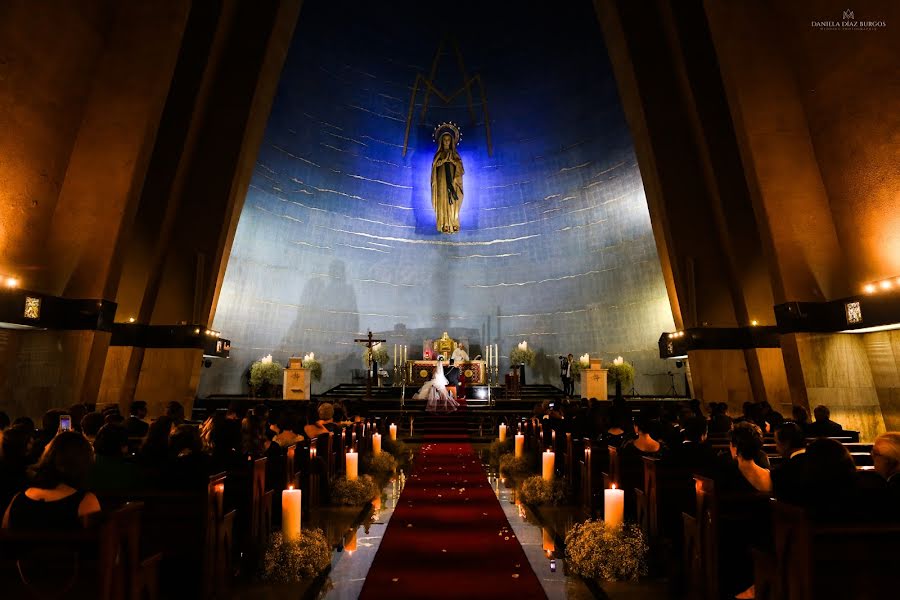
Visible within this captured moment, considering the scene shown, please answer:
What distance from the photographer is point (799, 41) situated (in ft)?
34.8

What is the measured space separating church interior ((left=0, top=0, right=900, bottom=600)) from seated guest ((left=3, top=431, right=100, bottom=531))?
15mm

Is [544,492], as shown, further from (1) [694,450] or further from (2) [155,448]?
(2) [155,448]

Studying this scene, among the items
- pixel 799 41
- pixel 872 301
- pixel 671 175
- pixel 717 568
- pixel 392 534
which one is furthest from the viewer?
pixel 671 175

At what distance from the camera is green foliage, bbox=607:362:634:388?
61.1 ft

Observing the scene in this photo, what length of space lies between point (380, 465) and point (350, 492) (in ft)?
7.32

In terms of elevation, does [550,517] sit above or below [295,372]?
below

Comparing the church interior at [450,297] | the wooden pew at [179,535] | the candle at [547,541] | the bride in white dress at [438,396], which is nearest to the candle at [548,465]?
the church interior at [450,297]

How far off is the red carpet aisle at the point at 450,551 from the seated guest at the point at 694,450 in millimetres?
1446

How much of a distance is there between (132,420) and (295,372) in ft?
30.6

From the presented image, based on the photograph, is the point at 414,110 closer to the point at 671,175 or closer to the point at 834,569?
the point at 671,175

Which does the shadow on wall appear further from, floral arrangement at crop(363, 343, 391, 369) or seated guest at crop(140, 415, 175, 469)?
seated guest at crop(140, 415, 175, 469)

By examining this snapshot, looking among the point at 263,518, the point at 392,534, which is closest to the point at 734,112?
the point at 392,534

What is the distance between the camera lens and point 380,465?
31.3ft

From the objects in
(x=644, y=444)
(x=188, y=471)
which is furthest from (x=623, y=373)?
(x=188, y=471)
